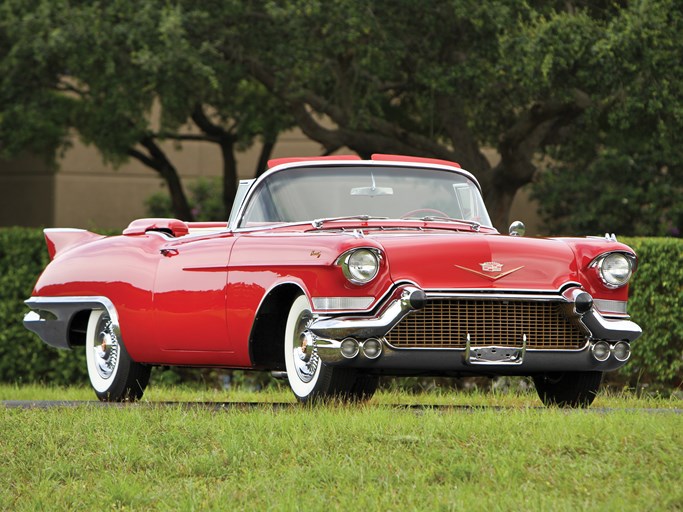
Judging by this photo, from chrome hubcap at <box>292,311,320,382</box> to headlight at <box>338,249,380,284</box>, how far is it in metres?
0.50

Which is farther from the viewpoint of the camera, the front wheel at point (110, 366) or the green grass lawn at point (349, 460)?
the front wheel at point (110, 366)

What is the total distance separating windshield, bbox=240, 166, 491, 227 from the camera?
30.2 ft

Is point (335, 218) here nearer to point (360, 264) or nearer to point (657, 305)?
point (360, 264)

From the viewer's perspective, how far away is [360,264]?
8.00 m

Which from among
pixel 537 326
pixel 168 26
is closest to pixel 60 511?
pixel 537 326

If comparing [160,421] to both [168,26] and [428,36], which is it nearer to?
[168,26]

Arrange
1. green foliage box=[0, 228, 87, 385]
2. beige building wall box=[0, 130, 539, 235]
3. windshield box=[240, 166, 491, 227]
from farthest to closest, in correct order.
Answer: beige building wall box=[0, 130, 539, 235] → green foliage box=[0, 228, 87, 385] → windshield box=[240, 166, 491, 227]

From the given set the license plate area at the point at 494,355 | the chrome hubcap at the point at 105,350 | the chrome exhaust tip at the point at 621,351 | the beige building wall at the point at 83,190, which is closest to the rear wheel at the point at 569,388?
the chrome exhaust tip at the point at 621,351

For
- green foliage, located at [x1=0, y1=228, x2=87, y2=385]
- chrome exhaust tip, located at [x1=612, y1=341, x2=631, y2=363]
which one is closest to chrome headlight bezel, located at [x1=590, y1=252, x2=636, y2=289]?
chrome exhaust tip, located at [x1=612, y1=341, x2=631, y2=363]

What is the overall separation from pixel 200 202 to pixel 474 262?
21.7m

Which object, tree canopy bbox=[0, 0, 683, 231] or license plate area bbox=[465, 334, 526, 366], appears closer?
license plate area bbox=[465, 334, 526, 366]

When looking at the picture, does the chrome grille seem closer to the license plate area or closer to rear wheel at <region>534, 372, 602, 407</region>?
the license plate area

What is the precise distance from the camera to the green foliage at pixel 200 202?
2859 cm

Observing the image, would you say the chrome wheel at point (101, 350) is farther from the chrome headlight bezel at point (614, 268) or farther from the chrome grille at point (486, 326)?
the chrome headlight bezel at point (614, 268)
